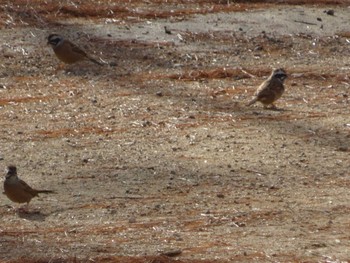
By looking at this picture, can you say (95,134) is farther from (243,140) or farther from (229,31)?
(229,31)

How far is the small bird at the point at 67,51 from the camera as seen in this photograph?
14.6 metres

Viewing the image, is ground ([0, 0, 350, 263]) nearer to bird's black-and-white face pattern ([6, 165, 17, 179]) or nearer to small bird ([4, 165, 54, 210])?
small bird ([4, 165, 54, 210])

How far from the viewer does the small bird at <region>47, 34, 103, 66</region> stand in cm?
1456

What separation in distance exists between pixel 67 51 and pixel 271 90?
2.80 metres

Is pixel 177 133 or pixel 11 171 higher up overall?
pixel 11 171

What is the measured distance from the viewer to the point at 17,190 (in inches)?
384

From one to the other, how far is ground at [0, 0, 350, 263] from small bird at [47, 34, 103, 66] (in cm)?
17

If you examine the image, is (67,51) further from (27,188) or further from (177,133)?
(27,188)

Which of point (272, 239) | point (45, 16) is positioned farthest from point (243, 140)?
point (45, 16)

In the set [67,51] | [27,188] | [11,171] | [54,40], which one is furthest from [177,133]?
[54,40]

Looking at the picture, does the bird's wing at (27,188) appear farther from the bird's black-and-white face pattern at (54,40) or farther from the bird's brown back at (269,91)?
the bird's black-and-white face pattern at (54,40)

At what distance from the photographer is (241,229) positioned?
30.6 feet

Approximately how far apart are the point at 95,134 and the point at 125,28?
443cm

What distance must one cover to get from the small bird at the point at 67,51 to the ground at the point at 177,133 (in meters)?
0.17
